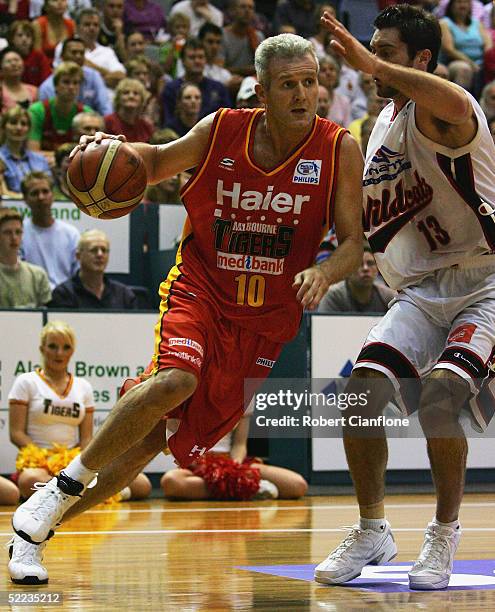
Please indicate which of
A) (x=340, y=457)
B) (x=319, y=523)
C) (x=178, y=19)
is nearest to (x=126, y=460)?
(x=319, y=523)

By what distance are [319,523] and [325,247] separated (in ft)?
11.8

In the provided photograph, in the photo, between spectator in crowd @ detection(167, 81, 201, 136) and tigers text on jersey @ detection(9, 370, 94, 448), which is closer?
tigers text on jersey @ detection(9, 370, 94, 448)

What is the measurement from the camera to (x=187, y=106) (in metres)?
11.9

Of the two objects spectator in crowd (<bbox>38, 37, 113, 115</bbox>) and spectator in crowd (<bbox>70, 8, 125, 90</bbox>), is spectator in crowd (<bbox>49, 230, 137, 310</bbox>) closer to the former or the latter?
spectator in crowd (<bbox>38, 37, 113, 115</bbox>)

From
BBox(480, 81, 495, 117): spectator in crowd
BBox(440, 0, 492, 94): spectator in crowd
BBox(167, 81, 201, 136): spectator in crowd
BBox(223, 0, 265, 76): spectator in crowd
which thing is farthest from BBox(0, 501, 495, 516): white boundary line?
BBox(440, 0, 492, 94): spectator in crowd

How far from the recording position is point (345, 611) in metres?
3.87

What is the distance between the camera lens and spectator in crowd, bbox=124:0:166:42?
1425cm

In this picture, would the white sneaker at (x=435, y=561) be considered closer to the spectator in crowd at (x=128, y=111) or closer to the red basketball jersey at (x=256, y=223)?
the red basketball jersey at (x=256, y=223)

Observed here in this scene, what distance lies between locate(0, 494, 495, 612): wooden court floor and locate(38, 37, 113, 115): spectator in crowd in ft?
17.0

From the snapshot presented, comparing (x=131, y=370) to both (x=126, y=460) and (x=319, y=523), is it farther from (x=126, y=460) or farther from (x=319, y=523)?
(x=126, y=460)

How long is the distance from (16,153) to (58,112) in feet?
2.90

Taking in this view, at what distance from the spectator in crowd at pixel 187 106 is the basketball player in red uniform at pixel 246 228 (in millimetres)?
6896

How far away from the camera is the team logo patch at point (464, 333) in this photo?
4559mm

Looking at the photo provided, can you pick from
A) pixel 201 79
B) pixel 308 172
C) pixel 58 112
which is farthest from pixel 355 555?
pixel 201 79
